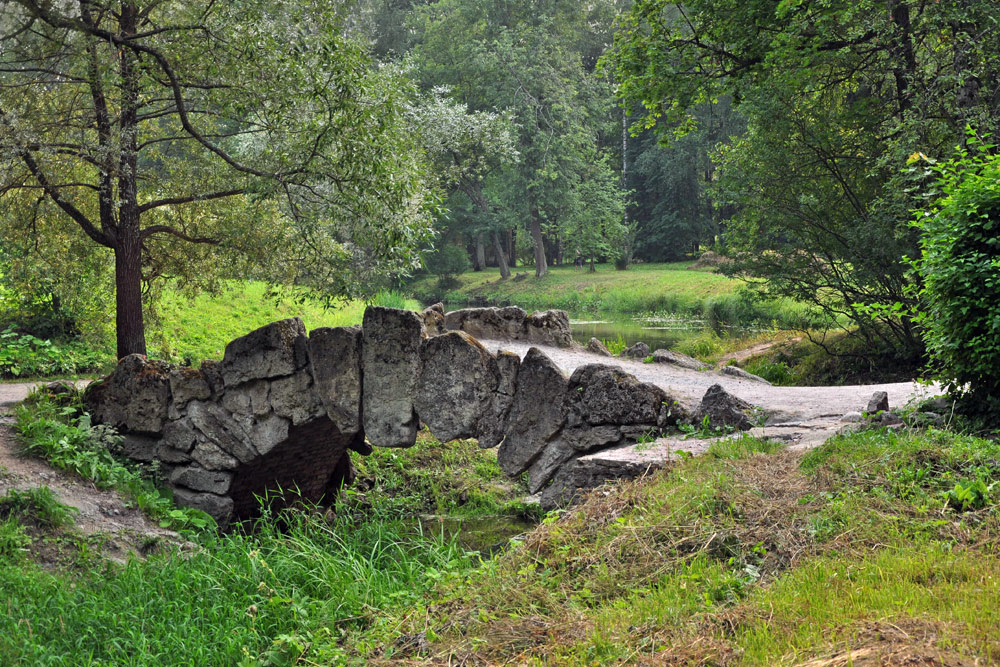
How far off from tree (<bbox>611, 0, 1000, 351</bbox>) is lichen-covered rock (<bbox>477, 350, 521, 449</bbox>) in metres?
4.22

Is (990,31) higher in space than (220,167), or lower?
higher

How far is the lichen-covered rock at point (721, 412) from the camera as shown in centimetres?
700

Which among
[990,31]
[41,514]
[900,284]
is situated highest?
[990,31]

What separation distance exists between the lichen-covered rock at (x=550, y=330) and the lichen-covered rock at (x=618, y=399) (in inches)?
133

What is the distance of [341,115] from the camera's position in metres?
9.45

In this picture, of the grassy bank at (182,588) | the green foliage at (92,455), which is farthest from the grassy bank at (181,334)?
the grassy bank at (182,588)

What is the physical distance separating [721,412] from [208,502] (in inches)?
220

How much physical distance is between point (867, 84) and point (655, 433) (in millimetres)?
9016

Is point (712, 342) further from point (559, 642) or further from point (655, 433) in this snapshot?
point (559, 642)

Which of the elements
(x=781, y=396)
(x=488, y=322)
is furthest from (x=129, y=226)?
(x=781, y=396)

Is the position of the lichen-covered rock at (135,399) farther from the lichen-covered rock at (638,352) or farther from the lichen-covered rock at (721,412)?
the lichen-covered rock at (721,412)

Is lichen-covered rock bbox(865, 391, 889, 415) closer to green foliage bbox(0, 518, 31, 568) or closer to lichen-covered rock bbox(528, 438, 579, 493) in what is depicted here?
lichen-covered rock bbox(528, 438, 579, 493)

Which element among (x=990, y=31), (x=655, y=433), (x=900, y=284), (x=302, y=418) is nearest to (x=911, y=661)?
(x=655, y=433)

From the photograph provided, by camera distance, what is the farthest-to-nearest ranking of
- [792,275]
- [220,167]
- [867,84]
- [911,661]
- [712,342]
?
[712,342] < [792,275] < [867,84] < [220,167] < [911,661]
